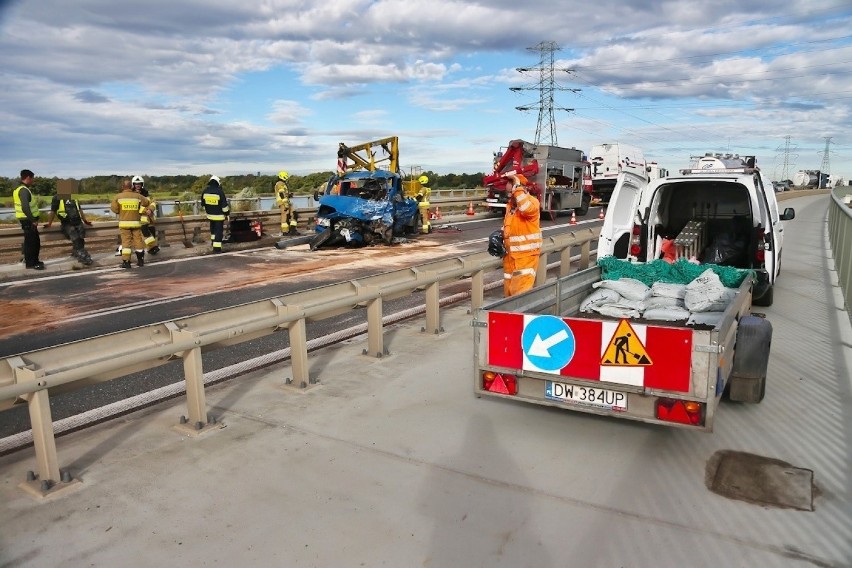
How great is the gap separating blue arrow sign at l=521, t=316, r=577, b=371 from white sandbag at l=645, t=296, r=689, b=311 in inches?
73.2

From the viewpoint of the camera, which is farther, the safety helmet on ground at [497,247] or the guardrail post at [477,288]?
the guardrail post at [477,288]

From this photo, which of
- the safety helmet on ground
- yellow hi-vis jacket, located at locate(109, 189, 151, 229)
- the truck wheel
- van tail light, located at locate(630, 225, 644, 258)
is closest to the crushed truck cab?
the safety helmet on ground

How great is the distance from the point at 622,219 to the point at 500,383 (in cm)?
453

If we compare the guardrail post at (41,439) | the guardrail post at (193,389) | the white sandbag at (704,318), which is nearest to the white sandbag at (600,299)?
the white sandbag at (704,318)

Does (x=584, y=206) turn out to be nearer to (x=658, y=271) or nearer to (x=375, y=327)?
(x=658, y=271)

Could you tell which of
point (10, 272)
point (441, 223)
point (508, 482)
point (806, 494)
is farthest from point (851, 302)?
point (441, 223)

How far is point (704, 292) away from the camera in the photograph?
5574 millimetres

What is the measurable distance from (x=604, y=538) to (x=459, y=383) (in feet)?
7.97

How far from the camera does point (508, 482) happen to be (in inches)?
149

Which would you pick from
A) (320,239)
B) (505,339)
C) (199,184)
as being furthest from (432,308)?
(199,184)

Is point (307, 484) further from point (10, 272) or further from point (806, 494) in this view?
point (10, 272)

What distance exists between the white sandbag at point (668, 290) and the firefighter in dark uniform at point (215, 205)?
11.6m

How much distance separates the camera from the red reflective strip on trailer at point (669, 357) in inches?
148

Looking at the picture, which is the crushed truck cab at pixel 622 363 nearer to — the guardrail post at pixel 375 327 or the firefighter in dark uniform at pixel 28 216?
the guardrail post at pixel 375 327
